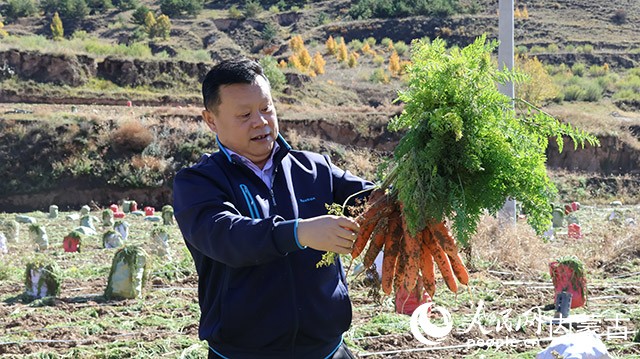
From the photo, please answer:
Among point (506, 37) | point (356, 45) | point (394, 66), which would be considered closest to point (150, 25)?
point (356, 45)

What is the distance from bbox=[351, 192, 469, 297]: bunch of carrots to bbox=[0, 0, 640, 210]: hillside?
11533mm

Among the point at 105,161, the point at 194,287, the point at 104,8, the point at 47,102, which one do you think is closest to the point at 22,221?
the point at 105,161

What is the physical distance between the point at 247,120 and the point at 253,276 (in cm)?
56

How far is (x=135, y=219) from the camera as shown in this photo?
1756cm

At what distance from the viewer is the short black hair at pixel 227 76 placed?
2.89 m

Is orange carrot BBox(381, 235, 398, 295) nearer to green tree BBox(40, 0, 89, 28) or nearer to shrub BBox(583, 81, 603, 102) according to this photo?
shrub BBox(583, 81, 603, 102)

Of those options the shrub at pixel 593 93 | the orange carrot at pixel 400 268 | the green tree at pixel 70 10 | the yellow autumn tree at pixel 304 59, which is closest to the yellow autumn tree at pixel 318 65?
Result: the yellow autumn tree at pixel 304 59

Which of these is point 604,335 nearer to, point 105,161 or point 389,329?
point 389,329

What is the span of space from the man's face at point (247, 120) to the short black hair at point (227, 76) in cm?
2

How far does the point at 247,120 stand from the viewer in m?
2.90

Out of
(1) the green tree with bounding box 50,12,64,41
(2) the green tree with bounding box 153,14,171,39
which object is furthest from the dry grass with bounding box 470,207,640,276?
(1) the green tree with bounding box 50,12,64,41

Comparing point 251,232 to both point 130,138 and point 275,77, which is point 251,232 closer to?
point 130,138

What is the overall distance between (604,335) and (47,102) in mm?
32004

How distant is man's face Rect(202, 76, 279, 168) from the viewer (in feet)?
9.50
